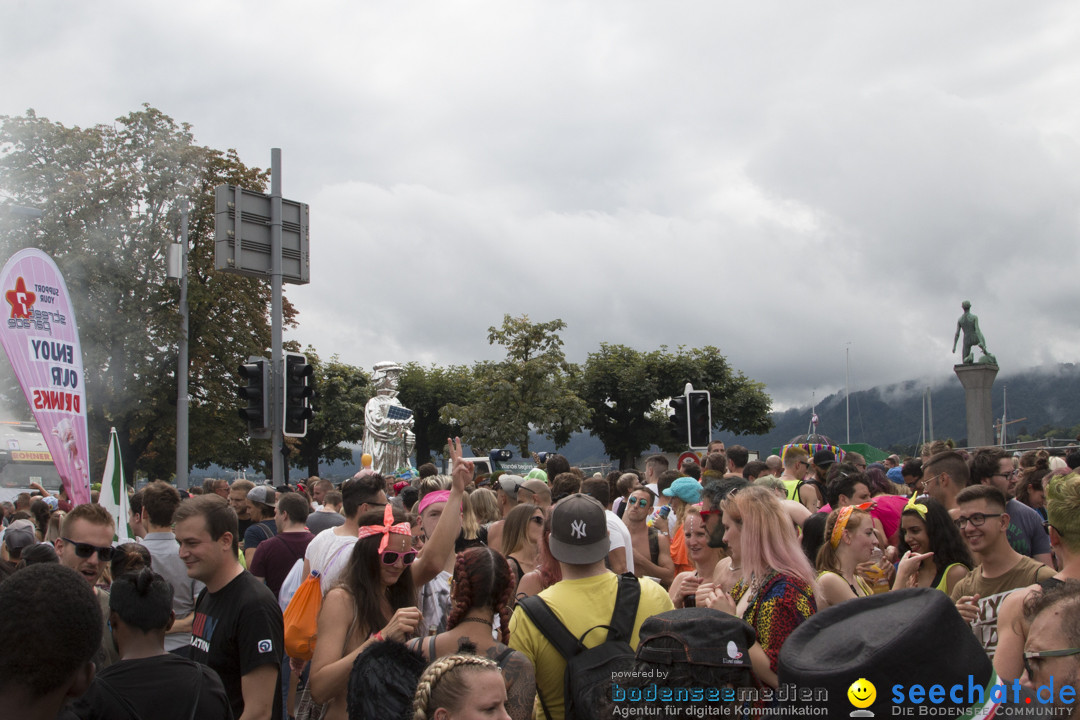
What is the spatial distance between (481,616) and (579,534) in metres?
0.52

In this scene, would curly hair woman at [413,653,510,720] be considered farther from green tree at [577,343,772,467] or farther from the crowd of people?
green tree at [577,343,772,467]

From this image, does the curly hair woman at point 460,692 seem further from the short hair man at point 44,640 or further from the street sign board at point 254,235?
the street sign board at point 254,235

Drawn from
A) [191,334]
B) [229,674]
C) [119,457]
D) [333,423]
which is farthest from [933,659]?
[333,423]

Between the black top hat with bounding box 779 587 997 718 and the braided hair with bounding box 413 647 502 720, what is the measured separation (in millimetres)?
1217

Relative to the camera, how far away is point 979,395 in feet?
73.3

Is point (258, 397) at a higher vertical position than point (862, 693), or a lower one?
higher

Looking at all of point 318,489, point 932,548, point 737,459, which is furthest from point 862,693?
point 318,489

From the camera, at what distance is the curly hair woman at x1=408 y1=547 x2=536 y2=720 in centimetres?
330

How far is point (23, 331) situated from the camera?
7715 millimetres

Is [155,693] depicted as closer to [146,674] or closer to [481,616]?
[146,674]

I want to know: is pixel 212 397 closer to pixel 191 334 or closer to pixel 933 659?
pixel 191 334

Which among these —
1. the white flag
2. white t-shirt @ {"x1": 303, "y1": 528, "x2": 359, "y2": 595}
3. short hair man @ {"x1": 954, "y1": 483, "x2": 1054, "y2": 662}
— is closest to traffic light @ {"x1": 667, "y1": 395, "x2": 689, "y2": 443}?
the white flag

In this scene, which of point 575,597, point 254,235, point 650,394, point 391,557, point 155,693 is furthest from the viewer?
point 650,394

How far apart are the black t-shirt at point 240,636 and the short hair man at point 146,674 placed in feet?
1.74
